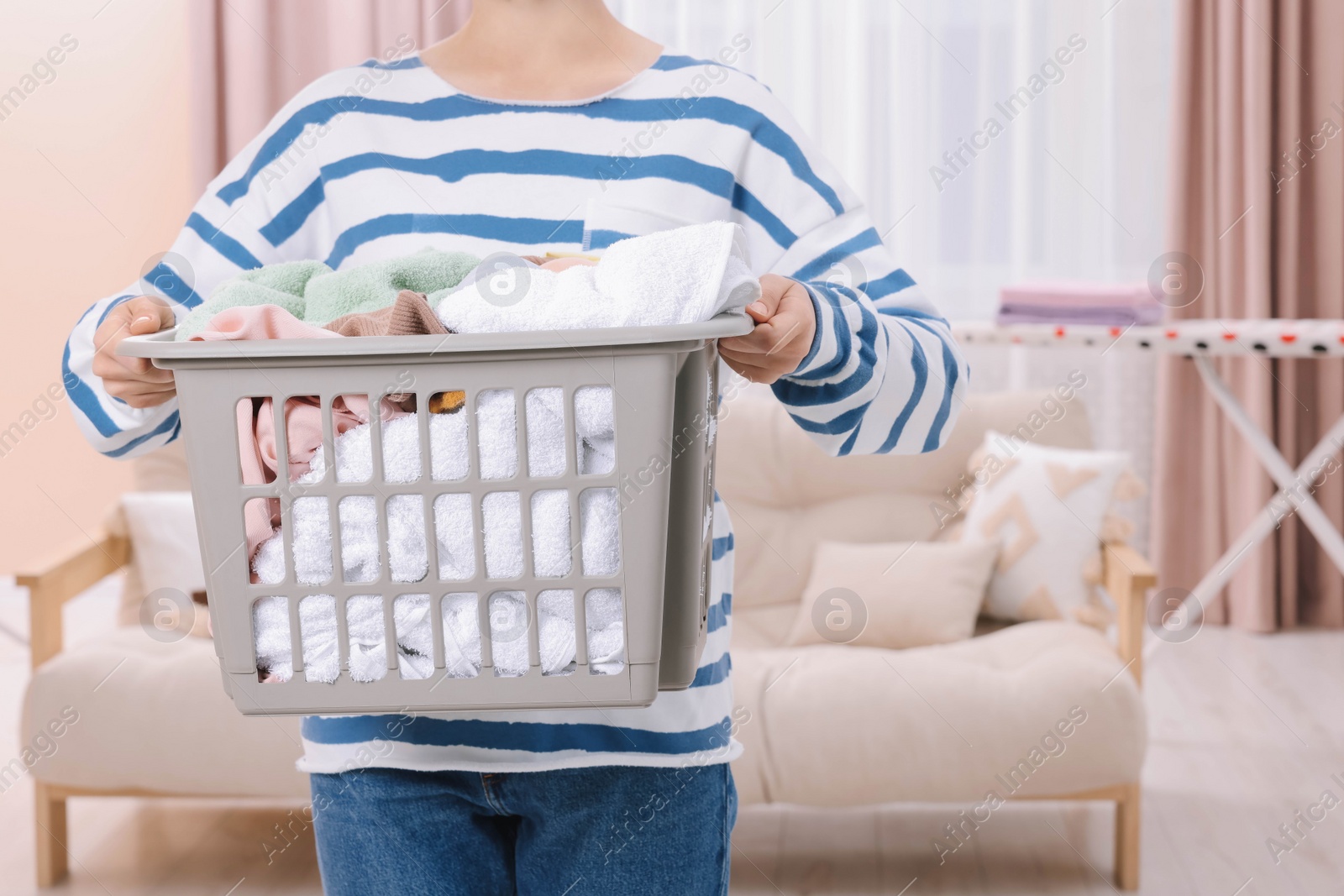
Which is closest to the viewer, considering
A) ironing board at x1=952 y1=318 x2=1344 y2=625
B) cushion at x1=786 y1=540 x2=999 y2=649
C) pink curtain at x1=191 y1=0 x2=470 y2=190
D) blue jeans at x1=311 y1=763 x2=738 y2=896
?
blue jeans at x1=311 y1=763 x2=738 y2=896

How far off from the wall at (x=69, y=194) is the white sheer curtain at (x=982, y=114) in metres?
1.54

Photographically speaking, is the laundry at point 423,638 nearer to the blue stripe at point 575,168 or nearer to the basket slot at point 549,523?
the basket slot at point 549,523

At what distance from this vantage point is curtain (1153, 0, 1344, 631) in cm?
318

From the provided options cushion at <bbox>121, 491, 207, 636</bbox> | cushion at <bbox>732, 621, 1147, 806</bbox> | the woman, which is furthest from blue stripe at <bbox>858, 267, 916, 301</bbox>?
cushion at <bbox>121, 491, 207, 636</bbox>

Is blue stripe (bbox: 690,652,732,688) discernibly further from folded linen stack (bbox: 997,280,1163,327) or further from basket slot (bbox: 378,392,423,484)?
folded linen stack (bbox: 997,280,1163,327)

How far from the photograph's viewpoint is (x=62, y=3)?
3506mm

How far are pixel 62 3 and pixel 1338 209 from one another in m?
3.90

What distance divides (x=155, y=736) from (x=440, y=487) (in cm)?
164

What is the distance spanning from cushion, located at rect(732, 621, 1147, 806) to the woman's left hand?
1.31 metres

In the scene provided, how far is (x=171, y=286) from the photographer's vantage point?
0.78 meters

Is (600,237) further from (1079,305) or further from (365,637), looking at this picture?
(1079,305)

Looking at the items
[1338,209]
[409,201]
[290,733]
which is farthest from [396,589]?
[1338,209]

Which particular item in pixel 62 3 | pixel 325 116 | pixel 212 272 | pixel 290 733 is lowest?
pixel 290 733

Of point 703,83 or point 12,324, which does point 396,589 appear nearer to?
point 703,83
